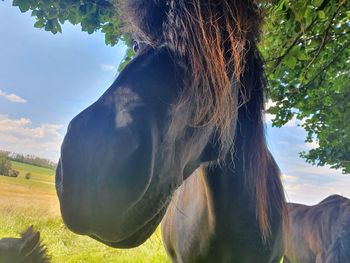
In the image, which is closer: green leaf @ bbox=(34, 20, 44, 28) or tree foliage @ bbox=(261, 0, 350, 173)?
tree foliage @ bbox=(261, 0, 350, 173)

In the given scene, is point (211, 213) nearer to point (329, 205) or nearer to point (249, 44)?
point (249, 44)

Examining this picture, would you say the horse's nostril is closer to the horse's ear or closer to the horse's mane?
the horse's mane

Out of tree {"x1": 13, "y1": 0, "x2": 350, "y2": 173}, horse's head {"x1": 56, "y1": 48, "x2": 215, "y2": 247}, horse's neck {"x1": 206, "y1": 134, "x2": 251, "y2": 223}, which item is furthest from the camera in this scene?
tree {"x1": 13, "y1": 0, "x2": 350, "y2": 173}

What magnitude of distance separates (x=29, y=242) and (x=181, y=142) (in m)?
2.37

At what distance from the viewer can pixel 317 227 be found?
654cm

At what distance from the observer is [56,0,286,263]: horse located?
1.08 meters

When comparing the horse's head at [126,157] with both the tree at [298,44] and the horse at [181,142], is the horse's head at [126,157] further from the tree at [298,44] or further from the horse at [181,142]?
the tree at [298,44]

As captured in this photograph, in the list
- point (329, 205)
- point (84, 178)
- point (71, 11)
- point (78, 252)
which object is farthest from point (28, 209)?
point (84, 178)

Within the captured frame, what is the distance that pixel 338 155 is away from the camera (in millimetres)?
8969

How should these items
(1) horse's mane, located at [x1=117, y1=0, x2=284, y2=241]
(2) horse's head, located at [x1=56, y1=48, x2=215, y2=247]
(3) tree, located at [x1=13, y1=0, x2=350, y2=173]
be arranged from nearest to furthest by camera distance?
(2) horse's head, located at [x1=56, y1=48, x2=215, y2=247]
(1) horse's mane, located at [x1=117, y1=0, x2=284, y2=241]
(3) tree, located at [x1=13, y1=0, x2=350, y2=173]

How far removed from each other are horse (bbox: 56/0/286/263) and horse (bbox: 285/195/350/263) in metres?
3.66

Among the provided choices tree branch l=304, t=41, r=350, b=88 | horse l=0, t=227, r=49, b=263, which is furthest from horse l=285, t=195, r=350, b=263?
horse l=0, t=227, r=49, b=263

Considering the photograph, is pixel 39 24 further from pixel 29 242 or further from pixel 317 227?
pixel 317 227

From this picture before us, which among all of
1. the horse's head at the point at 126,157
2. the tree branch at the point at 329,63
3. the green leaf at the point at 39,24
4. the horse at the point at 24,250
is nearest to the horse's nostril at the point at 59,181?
the horse's head at the point at 126,157
